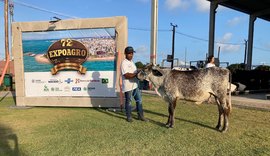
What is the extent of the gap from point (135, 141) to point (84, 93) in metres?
4.68

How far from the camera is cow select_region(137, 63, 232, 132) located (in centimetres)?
627

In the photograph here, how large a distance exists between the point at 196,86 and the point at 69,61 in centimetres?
516

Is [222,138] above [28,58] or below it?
below

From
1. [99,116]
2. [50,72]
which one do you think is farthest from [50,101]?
[99,116]

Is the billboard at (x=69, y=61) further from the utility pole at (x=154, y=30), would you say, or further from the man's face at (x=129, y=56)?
the utility pole at (x=154, y=30)

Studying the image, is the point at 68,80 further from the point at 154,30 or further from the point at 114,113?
the point at 154,30

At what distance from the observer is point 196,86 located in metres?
6.44

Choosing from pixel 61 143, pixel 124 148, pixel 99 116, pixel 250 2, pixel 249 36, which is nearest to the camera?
pixel 124 148

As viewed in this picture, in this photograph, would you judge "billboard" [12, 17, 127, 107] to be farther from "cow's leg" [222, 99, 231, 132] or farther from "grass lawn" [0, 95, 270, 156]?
"cow's leg" [222, 99, 231, 132]

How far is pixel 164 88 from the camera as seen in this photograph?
684 centimetres

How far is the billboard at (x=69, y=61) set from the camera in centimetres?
959

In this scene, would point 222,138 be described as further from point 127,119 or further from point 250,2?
point 250,2

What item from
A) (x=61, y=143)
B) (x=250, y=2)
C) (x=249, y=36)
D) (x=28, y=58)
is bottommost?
(x=61, y=143)

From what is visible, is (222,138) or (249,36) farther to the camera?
(249,36)
